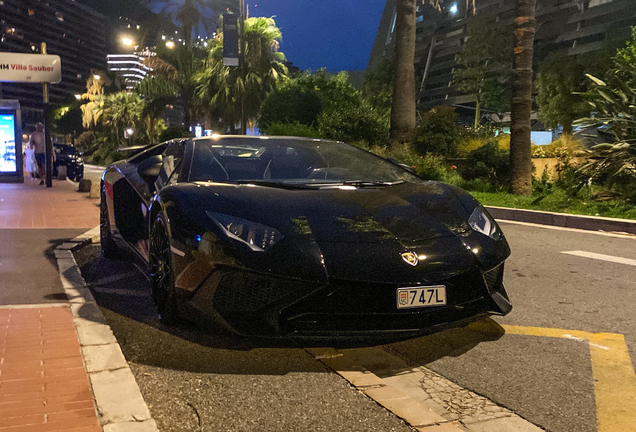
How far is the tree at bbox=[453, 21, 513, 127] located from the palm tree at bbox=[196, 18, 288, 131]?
17.0 m

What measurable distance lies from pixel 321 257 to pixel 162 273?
131cm

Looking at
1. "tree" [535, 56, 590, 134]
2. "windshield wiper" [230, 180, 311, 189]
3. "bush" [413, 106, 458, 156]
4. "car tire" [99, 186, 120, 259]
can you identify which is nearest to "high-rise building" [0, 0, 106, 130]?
"tree" [535, 56, 590, 134]

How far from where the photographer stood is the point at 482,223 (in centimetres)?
374

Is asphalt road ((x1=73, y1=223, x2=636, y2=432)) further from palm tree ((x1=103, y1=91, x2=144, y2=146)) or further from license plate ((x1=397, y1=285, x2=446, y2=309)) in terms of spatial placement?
palm tree ((x1=103, y1=91, x2=144, y2=146))

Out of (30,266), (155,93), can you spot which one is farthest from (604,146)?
(155,93)

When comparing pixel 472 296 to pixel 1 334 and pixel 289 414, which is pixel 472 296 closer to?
pixel 289 414

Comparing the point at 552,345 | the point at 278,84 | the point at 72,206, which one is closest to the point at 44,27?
the point at 278,84

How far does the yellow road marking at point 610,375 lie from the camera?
8.87ft

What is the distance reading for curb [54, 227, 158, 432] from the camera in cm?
264

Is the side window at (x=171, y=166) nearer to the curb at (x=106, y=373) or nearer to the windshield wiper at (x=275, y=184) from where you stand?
the windshield wiper at (x=275, y=184)

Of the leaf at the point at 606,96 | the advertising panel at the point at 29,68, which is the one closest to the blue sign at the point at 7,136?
the advertising panel at the point at 29,68

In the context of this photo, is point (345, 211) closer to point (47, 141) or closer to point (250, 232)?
point (250, 232)

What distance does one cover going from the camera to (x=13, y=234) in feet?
27.0

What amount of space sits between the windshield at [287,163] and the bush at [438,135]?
14.1 metres
